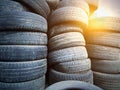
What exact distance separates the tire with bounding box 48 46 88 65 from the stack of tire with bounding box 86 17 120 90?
278 mm

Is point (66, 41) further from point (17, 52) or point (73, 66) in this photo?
point (17, 52)

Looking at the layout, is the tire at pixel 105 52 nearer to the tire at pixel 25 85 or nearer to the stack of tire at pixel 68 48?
the stack of tire at pixel 68 48

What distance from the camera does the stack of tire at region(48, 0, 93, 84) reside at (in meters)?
1.69

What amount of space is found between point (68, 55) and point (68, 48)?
87mm

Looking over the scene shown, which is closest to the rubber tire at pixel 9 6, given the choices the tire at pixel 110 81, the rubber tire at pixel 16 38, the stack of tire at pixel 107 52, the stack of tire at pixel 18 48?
the stack of tire at pixel 18 48

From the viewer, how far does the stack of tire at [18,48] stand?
1.42 m

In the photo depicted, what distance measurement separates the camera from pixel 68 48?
1.73 meters

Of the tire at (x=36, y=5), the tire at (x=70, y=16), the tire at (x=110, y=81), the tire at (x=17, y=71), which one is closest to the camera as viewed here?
the tire at (x=17, y=71)

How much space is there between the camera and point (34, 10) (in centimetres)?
166

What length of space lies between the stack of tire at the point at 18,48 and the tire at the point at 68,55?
0.26 metres

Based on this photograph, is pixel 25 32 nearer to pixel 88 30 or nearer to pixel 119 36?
pixel 88 30

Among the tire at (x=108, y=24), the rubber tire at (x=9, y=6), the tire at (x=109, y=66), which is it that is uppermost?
the rubber tire at (x=9, y=6)

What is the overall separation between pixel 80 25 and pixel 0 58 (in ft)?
3.34

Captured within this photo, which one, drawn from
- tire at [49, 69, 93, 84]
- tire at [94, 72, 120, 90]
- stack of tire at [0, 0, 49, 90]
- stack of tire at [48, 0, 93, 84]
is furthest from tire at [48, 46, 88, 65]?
tire at [94, 72, 120, 90]
